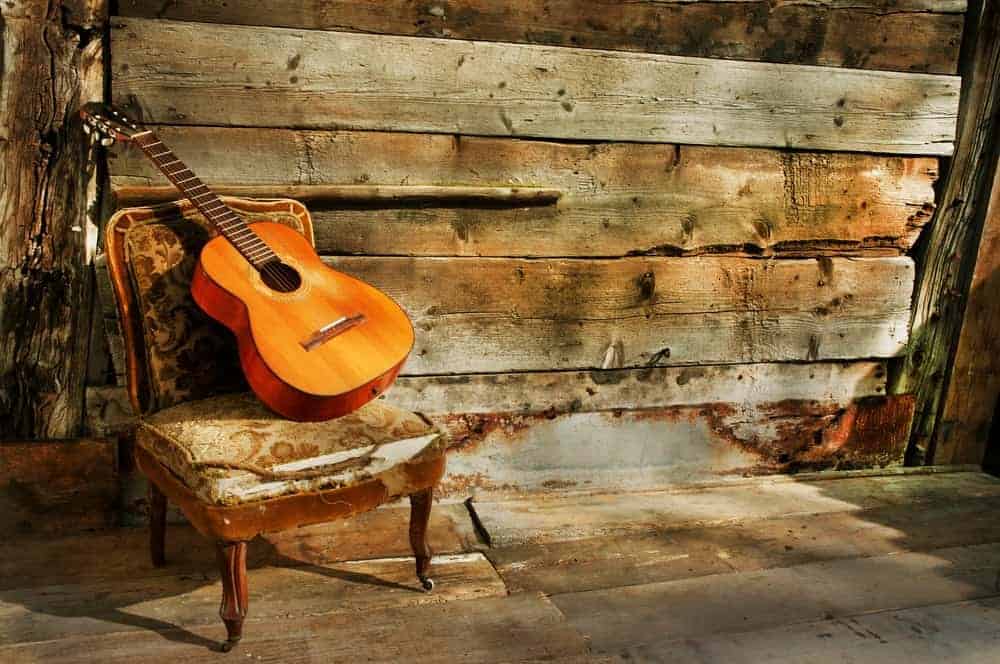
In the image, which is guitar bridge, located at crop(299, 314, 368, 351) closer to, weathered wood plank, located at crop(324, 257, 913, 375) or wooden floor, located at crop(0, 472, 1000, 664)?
weathered wood plank, located at crop(324, 257, 913, 375)

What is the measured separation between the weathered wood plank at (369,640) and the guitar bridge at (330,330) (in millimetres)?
663

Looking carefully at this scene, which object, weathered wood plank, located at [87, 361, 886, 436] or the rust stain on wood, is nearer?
weathered wood plank, located at [87, 361, 886, 436]

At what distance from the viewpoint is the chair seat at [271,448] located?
1846mm

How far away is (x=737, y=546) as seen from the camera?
103 inches

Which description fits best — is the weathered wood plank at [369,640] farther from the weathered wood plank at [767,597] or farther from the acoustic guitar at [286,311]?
the acoustic guitar at [286,311]

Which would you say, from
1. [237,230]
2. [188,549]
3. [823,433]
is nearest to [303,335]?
[237,230]

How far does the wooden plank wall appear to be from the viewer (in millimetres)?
2436

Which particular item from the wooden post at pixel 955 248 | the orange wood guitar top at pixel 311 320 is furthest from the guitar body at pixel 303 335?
the wooden post at pixel 955 248

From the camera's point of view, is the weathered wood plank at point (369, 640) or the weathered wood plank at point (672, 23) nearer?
the weathered wood plank at point (369, 640)

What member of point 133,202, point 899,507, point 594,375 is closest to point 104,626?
point 133,202

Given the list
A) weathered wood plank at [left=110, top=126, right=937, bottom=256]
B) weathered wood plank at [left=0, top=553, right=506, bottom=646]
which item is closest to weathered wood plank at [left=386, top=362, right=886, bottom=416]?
weathered wood plank at [left=110, top=126, right=937, bottom=256]

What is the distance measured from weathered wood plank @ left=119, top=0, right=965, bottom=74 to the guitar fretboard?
428 mm

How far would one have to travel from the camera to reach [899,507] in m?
2.93

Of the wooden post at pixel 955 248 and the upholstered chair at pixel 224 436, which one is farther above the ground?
the wooden post at pixel 955 248
